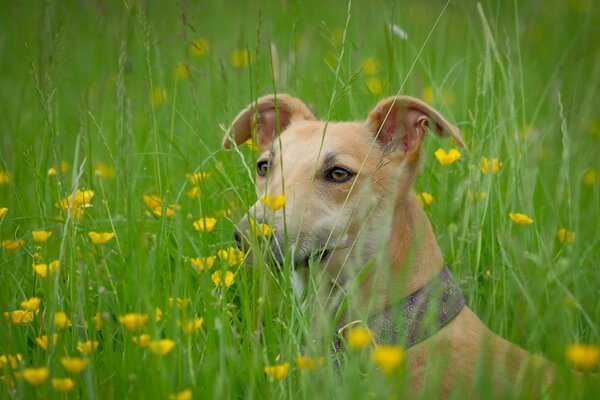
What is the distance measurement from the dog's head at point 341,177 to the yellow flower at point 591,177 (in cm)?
101

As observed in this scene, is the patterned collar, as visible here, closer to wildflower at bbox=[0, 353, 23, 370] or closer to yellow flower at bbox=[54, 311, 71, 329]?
yellow flower at bbox=[54, 311, 71, 329]

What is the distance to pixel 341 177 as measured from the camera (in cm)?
323

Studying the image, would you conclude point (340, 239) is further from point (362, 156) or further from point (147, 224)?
point (147, 224)

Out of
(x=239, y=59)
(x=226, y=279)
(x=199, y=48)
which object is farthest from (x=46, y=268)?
(x=239, y=59)

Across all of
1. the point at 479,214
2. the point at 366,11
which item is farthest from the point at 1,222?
the point at 366,11

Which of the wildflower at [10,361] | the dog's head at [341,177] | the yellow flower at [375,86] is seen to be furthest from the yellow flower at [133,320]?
the yellow flower at [375,86]

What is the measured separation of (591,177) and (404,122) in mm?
1248

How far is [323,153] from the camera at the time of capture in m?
3.25

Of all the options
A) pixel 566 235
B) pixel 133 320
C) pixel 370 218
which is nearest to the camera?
pixel 133 320

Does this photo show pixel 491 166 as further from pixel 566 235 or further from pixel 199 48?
pixel 199 48

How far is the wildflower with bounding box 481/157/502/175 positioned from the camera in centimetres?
350

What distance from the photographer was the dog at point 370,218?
111 inches

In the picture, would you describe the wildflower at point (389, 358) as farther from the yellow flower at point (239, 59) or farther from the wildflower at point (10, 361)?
the yellow flower at point (239, 59)

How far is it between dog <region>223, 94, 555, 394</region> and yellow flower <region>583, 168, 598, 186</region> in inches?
40.5
